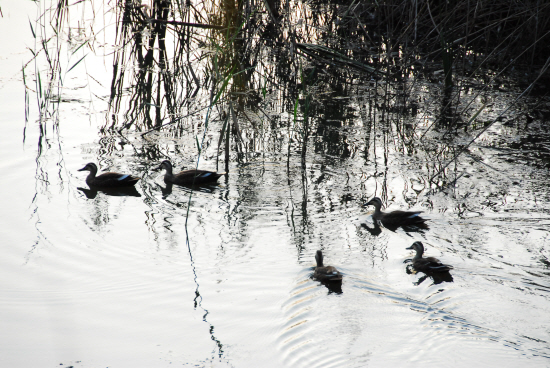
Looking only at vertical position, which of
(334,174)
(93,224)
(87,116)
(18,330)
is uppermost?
(87,116)

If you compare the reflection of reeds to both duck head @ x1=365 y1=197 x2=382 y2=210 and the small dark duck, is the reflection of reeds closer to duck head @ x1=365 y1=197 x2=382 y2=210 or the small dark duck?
the small dark duck

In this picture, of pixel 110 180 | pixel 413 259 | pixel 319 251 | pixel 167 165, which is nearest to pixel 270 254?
pixel 319 251

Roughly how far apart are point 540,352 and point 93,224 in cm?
471

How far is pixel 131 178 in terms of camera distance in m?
7.89

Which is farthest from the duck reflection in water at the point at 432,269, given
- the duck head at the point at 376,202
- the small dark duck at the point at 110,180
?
the small dark duck at the point at 110,180

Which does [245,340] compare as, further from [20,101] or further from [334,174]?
[20,101]

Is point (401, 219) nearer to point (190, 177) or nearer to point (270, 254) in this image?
point (270, 254)

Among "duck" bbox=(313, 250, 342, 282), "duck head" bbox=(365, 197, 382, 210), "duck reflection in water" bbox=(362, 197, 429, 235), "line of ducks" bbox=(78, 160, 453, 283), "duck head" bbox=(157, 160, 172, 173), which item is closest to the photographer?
"duck" bbox=(313, 250, 342, 282)

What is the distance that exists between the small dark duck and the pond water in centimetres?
17

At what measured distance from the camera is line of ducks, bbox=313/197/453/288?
5.41 metres

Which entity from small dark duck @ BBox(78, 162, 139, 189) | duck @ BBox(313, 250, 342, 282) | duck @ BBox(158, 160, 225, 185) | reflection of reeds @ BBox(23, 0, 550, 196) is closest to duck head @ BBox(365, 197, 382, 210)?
reflection of reeds @ BBox(23, 0, 550, 196)

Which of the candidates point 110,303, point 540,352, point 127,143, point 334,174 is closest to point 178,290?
point 110,303

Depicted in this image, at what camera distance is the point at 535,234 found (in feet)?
20.9

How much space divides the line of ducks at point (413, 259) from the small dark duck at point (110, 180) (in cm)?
327
